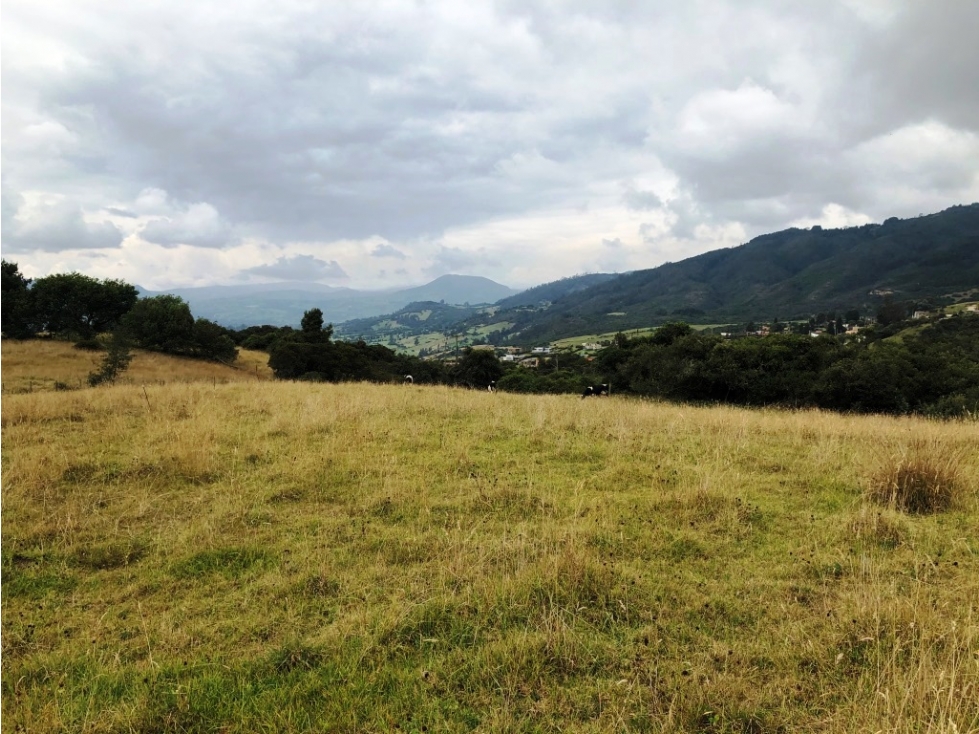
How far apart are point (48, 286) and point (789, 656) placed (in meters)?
67.7

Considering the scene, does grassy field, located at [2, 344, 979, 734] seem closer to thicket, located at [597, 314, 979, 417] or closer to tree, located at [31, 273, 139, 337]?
thicket, located at [597, 314, 979, 417]

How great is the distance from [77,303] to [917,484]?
224ft

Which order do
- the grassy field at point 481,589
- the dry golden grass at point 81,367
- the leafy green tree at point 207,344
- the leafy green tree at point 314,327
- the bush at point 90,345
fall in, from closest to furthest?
1. the grassy field at point 481,589
2. the dry golden grass at point 81,367
3. the bush at point 90,345
4. the leafy green tree at point 207,344
5. the leafy green tree at point 314,327

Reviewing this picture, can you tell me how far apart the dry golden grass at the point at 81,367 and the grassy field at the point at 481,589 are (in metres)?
24.9

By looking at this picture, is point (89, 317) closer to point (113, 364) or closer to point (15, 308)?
point (15, 308)

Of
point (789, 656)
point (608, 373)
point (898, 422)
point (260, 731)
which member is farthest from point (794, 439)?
point (608, 373)

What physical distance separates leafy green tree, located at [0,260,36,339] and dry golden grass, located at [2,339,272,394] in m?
5.49

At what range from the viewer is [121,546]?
16.7ft

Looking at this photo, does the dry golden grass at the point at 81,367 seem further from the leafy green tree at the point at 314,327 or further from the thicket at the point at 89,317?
the leafy green tree at the point at 314,327

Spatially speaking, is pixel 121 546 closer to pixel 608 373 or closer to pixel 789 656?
pixel 789 656

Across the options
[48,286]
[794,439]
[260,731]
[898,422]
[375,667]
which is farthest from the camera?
[48,286]

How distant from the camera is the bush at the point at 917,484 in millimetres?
5953

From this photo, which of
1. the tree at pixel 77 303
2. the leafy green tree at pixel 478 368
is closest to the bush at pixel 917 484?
the leafy green tree at pixel 478 368

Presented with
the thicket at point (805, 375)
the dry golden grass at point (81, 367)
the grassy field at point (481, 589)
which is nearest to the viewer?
the grassy field at point (481, 589)
